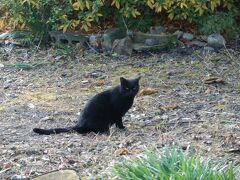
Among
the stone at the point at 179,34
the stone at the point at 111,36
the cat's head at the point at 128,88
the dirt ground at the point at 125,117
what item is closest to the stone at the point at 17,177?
the dirt ground at the point at 125,117

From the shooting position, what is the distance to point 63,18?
30.8ft

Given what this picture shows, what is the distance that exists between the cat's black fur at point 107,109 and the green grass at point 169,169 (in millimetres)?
1820

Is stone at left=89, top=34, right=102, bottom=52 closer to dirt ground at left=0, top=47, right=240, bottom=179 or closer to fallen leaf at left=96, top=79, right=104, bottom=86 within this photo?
dirt ground at left=0, top=47, right=240, bottom=179

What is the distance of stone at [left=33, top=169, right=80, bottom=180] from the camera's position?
4547mm

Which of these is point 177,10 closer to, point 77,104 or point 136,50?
point 136,50

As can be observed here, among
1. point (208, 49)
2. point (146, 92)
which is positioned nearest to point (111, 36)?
point (208, 49)

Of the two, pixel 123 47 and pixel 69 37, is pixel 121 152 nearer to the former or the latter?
pixel 123 47

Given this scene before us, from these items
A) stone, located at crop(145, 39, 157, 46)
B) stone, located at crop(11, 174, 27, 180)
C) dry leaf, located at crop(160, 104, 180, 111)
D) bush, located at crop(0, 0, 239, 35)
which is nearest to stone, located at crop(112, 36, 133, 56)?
stone, located at crop(145, 39, 157, 46)

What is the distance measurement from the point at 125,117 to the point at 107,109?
48 centimetres

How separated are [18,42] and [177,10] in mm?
2522

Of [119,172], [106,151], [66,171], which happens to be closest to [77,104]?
[106,151]

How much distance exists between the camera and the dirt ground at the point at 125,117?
16.8ft

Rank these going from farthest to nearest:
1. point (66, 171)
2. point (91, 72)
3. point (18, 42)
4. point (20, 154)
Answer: point (18, 42)
point (91, 72)
point (20, 154)
point (66, 171)

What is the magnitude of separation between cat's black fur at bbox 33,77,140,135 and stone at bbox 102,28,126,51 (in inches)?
123
